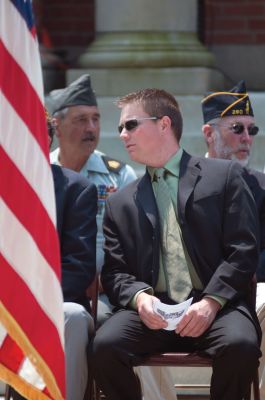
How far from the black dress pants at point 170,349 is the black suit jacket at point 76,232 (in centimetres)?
29

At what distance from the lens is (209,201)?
20.1 feet

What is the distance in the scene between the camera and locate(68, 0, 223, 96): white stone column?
917 cm

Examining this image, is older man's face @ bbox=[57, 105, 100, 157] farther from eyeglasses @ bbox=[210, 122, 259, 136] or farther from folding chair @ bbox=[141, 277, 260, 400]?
folding chair @ bbox=[141, 277, 260, 400]

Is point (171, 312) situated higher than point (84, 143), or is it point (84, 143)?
point (84, 143)

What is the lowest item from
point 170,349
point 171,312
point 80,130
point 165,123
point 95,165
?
point 170,349

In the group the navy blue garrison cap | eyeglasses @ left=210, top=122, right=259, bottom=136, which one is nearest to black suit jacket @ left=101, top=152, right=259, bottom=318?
eyeglasses @ left=210, top=122, right=259, bottom=136

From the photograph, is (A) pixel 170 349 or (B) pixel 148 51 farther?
(B) pixel 148 51

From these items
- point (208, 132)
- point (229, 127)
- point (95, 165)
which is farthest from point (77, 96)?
point (229, 127)

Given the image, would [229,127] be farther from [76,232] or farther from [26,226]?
[26,226]

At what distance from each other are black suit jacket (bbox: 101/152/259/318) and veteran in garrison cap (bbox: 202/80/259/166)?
101 cm

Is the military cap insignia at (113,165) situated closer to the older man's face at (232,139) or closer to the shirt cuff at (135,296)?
the older man's face at (232,139)

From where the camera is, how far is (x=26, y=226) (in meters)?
4.87

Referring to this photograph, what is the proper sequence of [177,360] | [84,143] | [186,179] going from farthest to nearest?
[84,143], [186,179], [177,360]

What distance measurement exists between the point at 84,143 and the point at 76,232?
1478 millimetres
